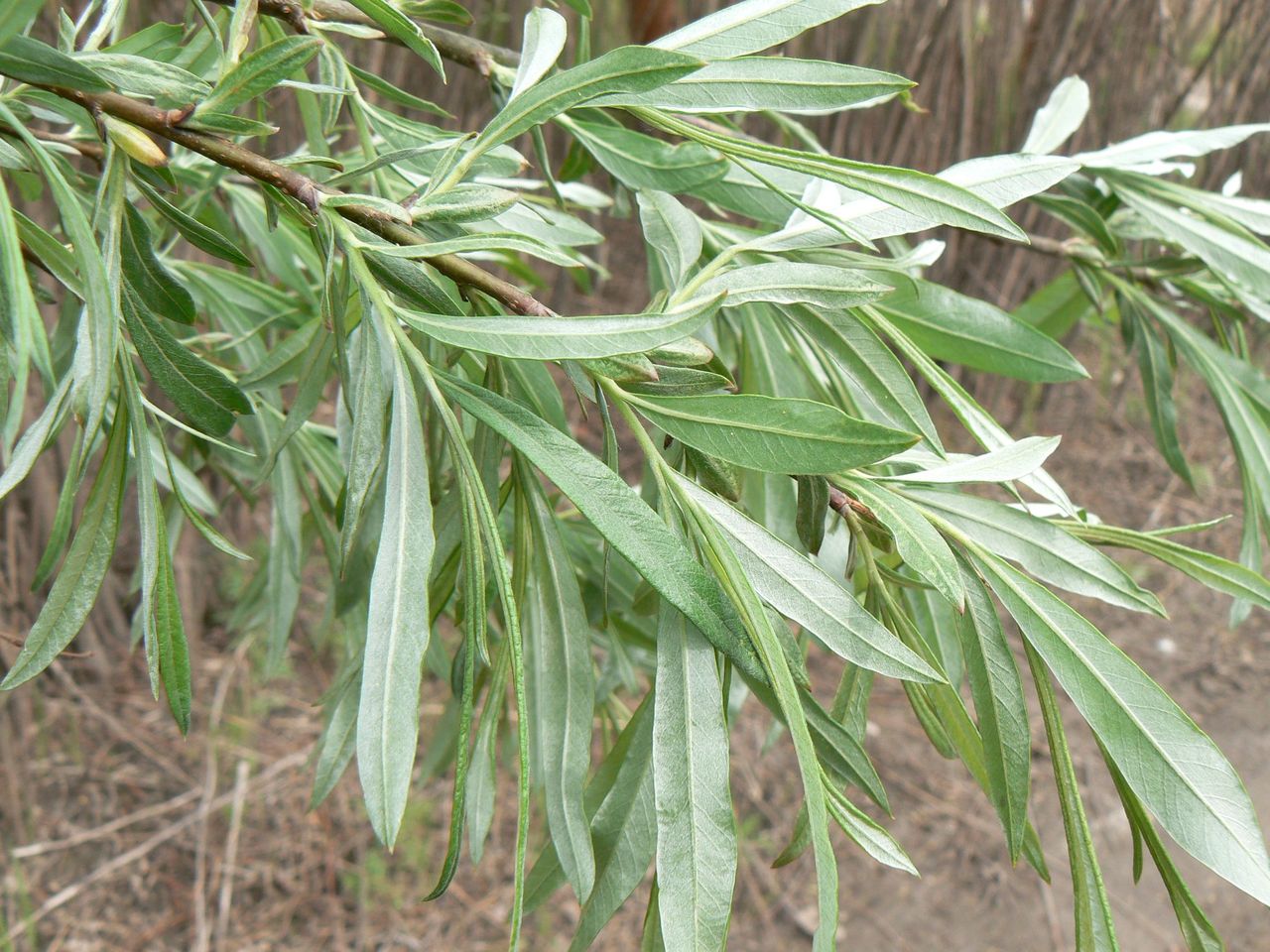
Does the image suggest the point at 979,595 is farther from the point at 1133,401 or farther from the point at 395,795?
the point at 1133,401

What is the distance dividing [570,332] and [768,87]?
0.18 meters

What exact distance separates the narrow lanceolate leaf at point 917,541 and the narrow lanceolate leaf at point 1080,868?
79 millimetres

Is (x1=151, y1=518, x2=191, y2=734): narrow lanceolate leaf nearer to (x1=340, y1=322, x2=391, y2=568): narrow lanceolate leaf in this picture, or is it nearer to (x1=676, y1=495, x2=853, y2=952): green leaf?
(x1=340, y1=322, x2=391, y2=568): narrow lanceolate leaf

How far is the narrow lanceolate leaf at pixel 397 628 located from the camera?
15.4 inches

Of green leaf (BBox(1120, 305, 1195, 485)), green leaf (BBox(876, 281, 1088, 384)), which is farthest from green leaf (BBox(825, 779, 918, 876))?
green leaf (BBox(1120, 305, 1195, 485))

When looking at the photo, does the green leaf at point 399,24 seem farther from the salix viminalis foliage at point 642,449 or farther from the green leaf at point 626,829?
the green leaf at point 626,829

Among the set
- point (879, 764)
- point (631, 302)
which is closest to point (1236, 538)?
point (879, 764)

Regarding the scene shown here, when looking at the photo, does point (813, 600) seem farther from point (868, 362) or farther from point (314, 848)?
point (314, 848)

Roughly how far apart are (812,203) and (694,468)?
17 cm

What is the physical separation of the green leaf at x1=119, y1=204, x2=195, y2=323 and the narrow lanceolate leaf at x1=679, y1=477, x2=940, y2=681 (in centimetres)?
26

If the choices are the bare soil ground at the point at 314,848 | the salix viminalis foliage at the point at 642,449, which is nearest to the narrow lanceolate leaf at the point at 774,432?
the salix viminalis foliage at the point at 642,449

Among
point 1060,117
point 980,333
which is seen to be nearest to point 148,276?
point 980,333

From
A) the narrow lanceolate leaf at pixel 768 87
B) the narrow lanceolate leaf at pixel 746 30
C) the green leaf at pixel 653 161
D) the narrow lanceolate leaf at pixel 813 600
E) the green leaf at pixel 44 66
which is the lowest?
the narrow lanceolate leaf at pixel 813 600

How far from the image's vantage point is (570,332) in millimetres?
396
